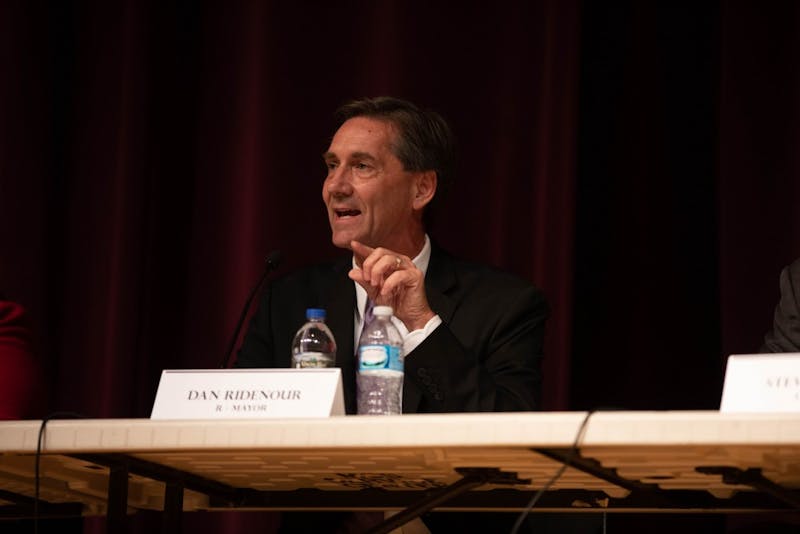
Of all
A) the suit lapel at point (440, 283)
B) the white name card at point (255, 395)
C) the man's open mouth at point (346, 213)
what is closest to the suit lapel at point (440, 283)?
the suit lapel at point (440, 283)

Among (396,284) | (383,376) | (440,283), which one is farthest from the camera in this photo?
(440,283)

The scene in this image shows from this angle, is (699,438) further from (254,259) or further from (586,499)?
(254,259)

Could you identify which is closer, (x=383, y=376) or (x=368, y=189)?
(x=383, y=376)

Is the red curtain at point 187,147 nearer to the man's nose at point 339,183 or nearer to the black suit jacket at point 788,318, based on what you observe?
the man's nose at point 339,183

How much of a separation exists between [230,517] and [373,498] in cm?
138

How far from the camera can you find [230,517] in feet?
11.7

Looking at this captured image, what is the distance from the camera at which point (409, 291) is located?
96.4 inches

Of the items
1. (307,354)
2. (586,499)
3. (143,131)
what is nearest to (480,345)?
Result: (307,354)

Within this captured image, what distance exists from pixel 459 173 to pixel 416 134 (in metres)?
0.52

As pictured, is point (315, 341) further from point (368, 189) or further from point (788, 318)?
point (788, 318)

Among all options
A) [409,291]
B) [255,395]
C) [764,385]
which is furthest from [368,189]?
[764,385]

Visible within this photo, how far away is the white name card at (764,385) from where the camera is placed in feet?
5.30

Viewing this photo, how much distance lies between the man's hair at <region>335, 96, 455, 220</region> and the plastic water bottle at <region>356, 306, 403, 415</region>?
30.6 inches

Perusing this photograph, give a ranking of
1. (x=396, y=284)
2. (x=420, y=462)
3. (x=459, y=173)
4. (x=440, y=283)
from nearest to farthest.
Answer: (x=420, y=462) < (x=396, y=284) < (x=440, y=283) < (x=459, y=173)
